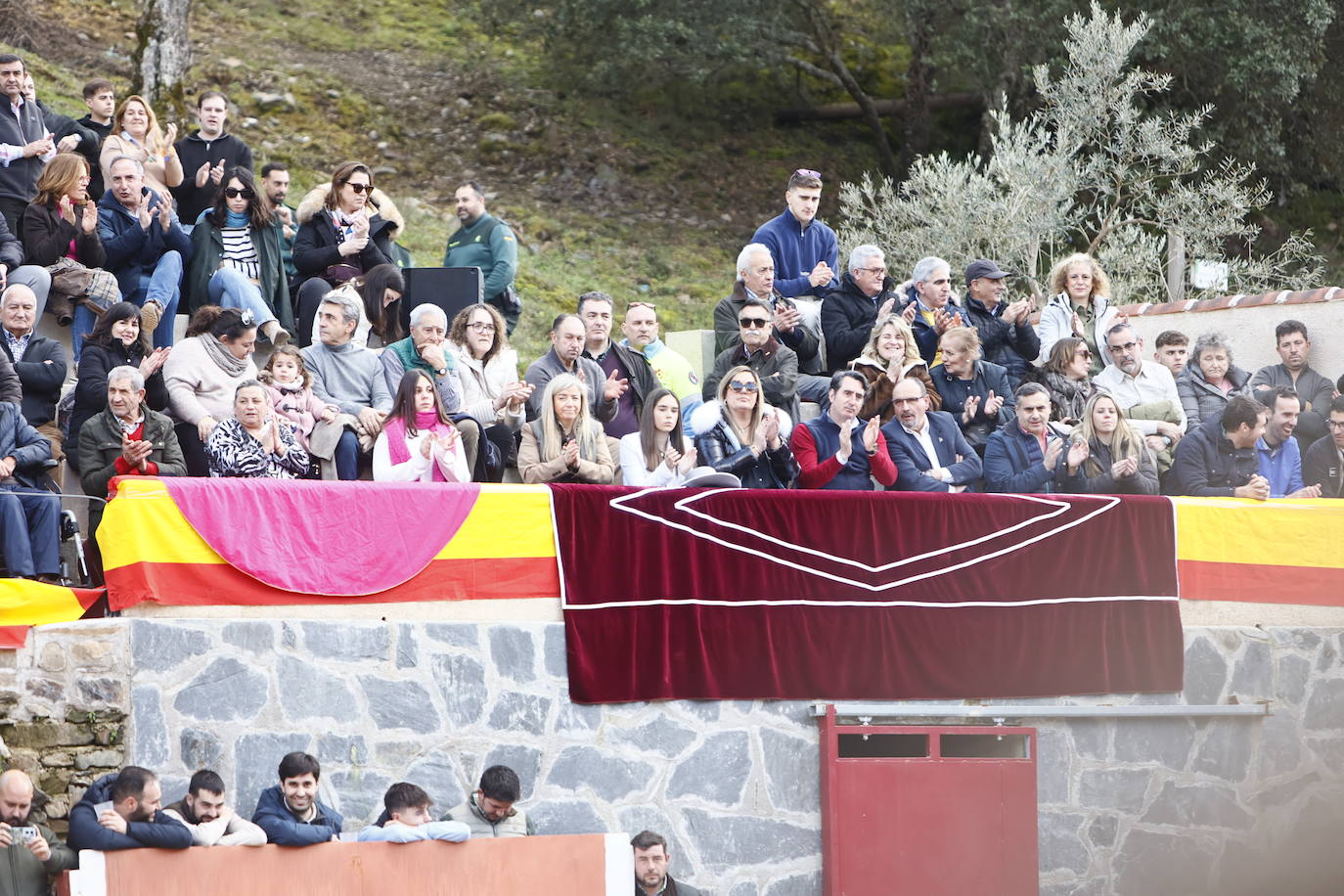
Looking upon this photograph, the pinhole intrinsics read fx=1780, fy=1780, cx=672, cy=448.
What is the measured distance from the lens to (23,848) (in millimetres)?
7602

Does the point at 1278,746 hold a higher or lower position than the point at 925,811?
higher

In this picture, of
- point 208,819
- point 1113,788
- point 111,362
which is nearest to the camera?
point 208,819

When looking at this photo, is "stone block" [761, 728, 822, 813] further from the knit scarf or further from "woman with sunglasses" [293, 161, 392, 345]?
"woman with sunglasses" [293, 161, 392, 345]

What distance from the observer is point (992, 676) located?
414 inches

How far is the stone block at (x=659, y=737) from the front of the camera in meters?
9.62

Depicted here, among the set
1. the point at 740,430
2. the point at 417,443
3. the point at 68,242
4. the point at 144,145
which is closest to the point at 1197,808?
the point at 740,430

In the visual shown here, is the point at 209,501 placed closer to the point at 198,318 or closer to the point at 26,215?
the point at 198,318

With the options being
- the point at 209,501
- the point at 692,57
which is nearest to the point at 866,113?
the point at 692,57

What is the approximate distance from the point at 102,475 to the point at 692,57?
1968 centimetres

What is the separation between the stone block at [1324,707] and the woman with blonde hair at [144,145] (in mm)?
8115

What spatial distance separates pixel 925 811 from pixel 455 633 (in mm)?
2889

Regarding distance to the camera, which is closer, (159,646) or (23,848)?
(23,848)

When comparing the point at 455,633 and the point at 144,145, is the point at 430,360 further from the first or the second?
the point at 144,145

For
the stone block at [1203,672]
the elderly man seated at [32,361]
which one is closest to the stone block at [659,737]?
the stone block at [1203,672]
